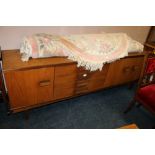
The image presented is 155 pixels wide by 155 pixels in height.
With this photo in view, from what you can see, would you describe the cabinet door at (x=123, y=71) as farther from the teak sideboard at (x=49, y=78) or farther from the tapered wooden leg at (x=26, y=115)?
the tapered wooden leg at (x=26, y=115)

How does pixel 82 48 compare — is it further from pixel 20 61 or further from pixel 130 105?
pixel 130 105

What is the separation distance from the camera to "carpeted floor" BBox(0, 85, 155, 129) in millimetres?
1527

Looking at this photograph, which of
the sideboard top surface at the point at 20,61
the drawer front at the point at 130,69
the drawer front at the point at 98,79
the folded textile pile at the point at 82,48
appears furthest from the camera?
the drawer front at the point at 130,69

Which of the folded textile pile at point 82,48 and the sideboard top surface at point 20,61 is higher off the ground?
the folded textile pile at point 82,48

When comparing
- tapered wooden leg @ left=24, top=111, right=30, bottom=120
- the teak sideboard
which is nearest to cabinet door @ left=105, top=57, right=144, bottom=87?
the teak sideboard

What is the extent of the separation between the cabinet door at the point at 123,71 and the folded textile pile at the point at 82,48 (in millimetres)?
125

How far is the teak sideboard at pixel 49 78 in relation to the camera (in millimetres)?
1272

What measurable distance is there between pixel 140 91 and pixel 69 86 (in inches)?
27.9

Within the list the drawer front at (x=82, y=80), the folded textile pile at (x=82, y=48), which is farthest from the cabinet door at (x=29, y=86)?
the drawer front at (x=82, y=80)
